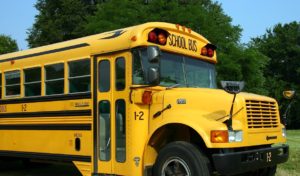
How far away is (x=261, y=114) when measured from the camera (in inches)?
263

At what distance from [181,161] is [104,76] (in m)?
1.94

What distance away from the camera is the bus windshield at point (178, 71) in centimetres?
710

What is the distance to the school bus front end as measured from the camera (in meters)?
6.19

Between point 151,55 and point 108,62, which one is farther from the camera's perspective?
point 108,62

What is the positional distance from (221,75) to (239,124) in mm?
21216

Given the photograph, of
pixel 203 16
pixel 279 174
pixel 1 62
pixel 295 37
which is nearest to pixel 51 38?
pixel 203 16

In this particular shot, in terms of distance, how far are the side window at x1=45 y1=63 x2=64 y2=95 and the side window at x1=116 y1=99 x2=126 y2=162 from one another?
4.61ft

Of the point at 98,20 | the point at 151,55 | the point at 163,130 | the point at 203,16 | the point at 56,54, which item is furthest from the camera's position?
the point at 98,20

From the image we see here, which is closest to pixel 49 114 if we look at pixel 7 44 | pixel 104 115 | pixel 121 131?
pixel 104 115

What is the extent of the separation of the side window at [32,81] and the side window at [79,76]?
879 mm

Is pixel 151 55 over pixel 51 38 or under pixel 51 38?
under

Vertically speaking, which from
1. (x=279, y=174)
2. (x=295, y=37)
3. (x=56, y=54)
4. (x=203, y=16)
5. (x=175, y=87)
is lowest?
(x=279, y=174)

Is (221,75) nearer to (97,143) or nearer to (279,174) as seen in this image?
(279,174)

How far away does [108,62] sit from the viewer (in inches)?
296
